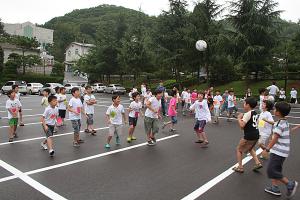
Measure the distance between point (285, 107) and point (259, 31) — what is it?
98.3ft

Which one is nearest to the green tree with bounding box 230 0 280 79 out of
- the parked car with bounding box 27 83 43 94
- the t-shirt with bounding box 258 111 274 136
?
the parked car with bounding box 27 83 43 94

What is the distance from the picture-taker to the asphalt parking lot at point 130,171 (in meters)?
6.22

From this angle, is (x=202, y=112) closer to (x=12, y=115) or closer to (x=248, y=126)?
(x=248, y=126)

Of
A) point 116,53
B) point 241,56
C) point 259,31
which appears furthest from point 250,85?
point 116,53

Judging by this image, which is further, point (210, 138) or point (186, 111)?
point (186, 111)

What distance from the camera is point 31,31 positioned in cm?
9606

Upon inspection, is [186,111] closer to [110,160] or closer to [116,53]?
[110,160]

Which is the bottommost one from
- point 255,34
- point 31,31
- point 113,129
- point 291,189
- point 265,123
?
point 291,189

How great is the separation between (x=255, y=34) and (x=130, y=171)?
98.7 ft

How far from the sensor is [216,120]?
51.9 ft

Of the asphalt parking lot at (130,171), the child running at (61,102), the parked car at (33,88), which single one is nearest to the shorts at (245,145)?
the asphalt parking lot at (130,171)

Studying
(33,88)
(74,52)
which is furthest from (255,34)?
(74,52)

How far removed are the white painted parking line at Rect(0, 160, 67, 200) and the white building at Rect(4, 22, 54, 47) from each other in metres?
92.1

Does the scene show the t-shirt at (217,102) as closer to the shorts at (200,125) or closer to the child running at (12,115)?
the shorts at (200,125)
